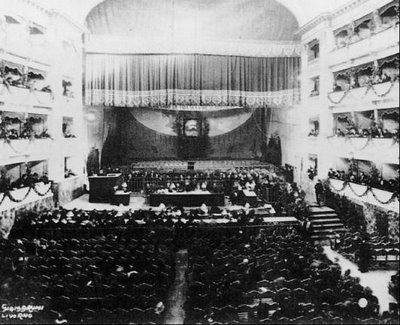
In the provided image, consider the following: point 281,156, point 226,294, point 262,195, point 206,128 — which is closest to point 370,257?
point 226,294

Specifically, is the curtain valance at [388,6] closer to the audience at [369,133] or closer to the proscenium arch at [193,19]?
the audience at [369,133]

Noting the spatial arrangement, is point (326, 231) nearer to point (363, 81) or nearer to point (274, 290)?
point (363, 81)

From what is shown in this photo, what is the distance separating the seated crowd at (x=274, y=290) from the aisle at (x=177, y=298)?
32.6 inches

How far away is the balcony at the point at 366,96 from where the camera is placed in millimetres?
15727

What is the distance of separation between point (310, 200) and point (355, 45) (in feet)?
26.9

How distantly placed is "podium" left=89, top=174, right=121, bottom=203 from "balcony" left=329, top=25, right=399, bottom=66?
1278cm

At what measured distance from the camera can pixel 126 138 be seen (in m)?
30.5

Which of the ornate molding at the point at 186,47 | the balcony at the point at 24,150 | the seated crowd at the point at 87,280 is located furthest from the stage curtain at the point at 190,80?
the seated crowd at the point at 87,280

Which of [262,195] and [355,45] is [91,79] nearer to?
[262,195]

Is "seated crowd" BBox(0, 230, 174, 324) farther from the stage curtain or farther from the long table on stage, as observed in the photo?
the stage curtain

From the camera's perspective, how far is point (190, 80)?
23734mm

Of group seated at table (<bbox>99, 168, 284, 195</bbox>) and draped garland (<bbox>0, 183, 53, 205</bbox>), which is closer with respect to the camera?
draped garland (<bbox>0, 183, 53, 205</bbox>)

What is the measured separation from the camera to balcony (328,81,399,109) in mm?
15727

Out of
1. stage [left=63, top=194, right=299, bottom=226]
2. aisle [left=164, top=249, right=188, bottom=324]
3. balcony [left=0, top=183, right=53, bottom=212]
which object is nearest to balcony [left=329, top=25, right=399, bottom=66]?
stage [left=63, top=194, right=299, bottom=226]
